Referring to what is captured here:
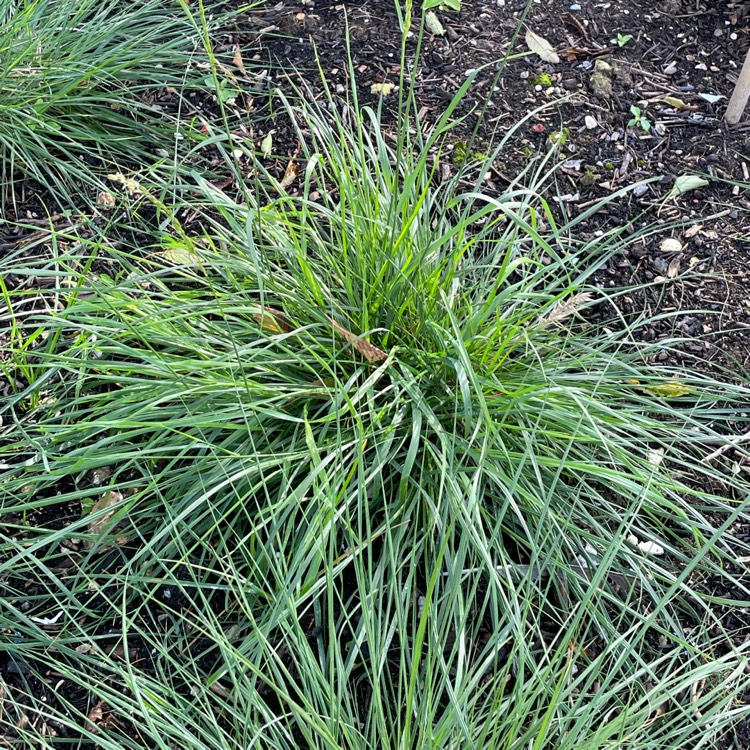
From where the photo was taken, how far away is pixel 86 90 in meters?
2.78

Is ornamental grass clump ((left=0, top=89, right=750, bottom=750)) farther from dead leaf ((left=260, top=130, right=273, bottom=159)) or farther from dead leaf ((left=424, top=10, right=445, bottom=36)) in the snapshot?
dead leaf ((left=424, top=10, right=445, bottom=36))

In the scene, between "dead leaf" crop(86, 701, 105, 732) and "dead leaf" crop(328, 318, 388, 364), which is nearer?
"dead leaf" crop(86, 701, 105, 732)

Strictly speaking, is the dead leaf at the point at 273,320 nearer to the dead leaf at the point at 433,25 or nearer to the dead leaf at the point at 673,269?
the dead leaf at the point at 673,269

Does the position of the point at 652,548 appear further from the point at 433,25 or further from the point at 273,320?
the point at 433,25

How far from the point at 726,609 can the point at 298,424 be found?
3.67 feet

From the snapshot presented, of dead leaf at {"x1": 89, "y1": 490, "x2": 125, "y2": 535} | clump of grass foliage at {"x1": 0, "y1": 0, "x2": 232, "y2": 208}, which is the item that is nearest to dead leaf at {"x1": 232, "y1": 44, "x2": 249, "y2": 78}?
clump of grass foliage at {"x1": 0, "y1": 0, "x2": 232, "y2": 208}

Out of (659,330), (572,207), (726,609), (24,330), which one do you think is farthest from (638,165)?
(24,330)

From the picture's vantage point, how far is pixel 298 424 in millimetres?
2016

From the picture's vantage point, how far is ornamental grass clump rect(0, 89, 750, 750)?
1.80 meters

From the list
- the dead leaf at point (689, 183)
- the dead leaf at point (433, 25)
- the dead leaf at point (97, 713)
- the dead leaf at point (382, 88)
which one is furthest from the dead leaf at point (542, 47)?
the dead leaf at point (97, 713)

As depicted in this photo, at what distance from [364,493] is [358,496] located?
0.09m

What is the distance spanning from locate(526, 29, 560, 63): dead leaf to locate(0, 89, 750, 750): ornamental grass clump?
115 centimetres

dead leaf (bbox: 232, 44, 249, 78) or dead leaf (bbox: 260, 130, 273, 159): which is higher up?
dead leaf (bbox: 232, 44, 249, 78)

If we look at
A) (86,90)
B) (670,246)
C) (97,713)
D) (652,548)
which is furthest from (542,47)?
(97,713)
